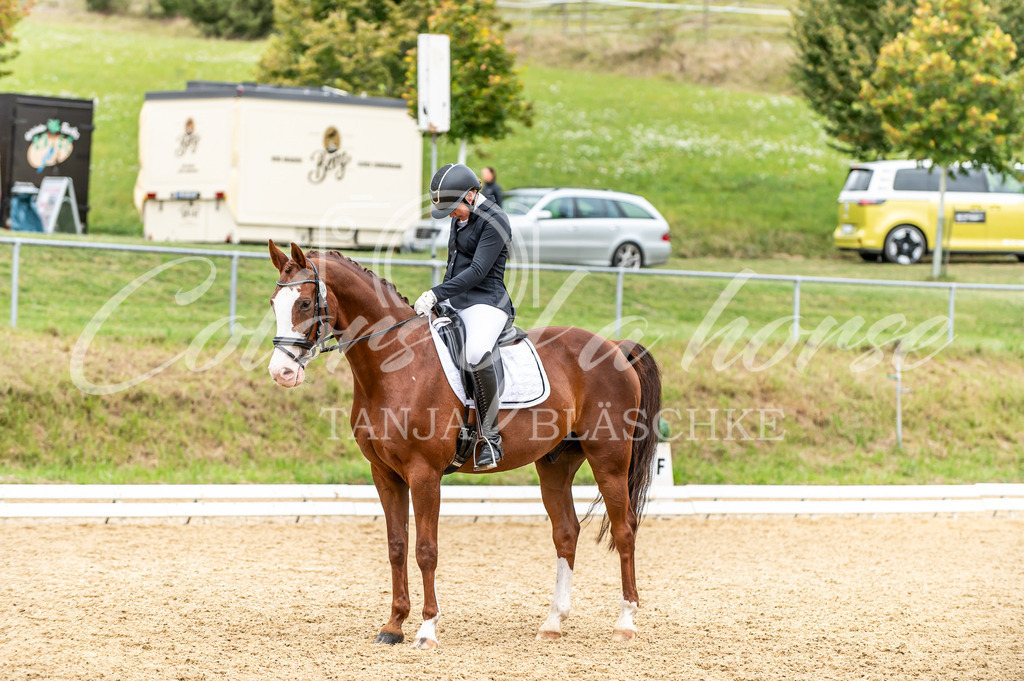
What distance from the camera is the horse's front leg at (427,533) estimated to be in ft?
18.4

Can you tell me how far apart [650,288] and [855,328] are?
2.64 meters

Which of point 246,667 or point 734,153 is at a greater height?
point 734,153

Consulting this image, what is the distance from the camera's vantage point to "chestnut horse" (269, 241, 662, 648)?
17.7ft

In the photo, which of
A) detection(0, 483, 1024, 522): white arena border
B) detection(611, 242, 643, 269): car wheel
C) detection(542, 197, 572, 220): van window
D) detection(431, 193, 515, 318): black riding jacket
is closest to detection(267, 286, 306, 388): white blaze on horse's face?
detection(431, 193, 515, 318): black riding jacket

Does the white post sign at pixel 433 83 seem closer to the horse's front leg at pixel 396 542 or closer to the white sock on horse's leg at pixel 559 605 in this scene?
the horse's front leg at pixel 396 542

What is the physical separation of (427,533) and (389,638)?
0.58m

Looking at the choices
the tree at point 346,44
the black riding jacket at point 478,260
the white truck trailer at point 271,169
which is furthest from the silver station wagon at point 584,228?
the black riding jacket at point 478,260

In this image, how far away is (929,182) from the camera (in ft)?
65.9

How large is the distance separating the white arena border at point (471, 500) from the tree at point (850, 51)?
15126mm

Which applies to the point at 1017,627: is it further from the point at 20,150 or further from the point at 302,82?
the point at 302,82

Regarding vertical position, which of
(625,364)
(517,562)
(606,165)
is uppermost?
(606,165)

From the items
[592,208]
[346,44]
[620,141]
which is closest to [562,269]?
[592,208]

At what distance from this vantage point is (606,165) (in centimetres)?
3041

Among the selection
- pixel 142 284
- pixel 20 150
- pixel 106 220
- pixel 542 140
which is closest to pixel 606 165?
pixel 542 140
